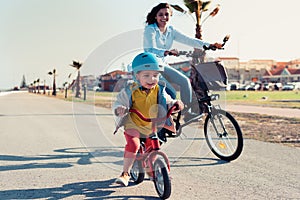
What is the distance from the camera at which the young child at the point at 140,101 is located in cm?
366

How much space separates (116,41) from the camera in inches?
178

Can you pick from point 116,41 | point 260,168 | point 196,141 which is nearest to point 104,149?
→ point 196,141

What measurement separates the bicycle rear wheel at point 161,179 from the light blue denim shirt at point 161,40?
5.06ft

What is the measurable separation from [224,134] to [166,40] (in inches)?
61.9

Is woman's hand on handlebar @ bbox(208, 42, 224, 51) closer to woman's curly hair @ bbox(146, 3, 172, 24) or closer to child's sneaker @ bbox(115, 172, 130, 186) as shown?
woman's curly hair @ bbox(146, 3, 172, 24)

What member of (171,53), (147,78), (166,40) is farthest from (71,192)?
(166,40)

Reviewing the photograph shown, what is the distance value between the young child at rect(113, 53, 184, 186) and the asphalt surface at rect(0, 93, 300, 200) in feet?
1.51

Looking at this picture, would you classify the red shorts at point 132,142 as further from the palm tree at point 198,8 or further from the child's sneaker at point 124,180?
the palm tree at point 198,8

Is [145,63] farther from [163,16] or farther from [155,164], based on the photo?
[163,16]

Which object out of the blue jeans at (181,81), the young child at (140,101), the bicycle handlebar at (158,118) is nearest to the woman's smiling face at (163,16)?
the blue jeans at (181,81)

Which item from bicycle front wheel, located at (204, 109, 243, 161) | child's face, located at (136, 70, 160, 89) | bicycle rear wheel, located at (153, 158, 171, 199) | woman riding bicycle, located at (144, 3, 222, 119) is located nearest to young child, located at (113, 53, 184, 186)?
child's face, located at (136, 70, 160, 89)

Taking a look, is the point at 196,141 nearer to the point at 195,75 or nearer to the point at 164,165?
the point at 195,75

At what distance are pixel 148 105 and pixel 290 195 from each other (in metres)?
1.65

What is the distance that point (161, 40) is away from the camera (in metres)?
4.72
